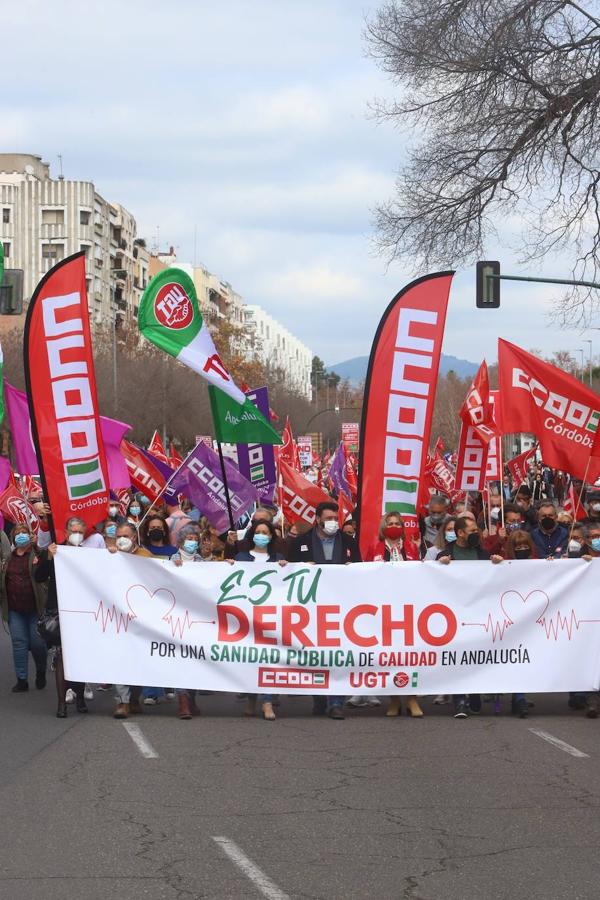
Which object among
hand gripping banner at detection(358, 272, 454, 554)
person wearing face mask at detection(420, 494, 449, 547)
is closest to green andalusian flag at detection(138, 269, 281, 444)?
hand gripping banner at detection(358, 272, 454, 554)

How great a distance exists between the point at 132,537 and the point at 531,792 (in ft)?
17.5

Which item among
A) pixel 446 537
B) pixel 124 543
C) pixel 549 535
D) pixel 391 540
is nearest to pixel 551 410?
pixel 549 535

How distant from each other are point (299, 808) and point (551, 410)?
7443mm

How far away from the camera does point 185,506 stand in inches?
920

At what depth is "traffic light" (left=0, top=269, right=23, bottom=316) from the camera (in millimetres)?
19812

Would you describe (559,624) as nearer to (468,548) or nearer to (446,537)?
(468,548)

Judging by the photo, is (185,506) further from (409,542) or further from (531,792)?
(531,792)

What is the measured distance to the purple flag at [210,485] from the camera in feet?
60.0

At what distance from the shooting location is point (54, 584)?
1312cm

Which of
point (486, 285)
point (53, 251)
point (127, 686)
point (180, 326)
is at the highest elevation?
point (53, 251)

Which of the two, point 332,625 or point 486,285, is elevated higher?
point 486,285

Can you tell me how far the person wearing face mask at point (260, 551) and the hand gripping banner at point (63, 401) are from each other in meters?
1.59

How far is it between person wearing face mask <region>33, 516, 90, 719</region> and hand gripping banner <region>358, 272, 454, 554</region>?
8.52 feet

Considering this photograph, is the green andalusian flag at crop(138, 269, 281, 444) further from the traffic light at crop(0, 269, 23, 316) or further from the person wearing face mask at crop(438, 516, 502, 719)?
the traffic light at crop(0, 269, 23, 316)
